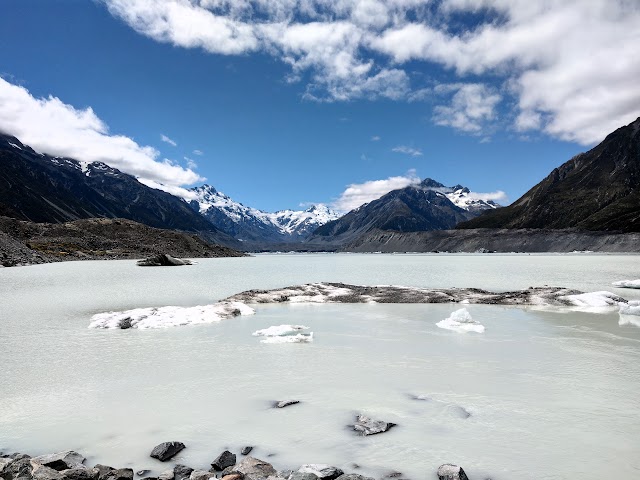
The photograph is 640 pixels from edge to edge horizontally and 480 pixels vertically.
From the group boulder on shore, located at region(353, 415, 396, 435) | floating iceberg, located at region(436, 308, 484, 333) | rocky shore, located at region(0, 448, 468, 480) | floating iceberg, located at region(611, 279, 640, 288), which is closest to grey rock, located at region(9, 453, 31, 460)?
rocky shore, located at region(0, 448, 468, 480)

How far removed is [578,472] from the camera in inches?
281

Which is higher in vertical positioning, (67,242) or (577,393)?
(67,242)

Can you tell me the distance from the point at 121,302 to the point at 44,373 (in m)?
20.5


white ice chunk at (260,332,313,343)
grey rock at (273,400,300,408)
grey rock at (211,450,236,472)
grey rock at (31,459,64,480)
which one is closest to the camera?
grey rock at (31,459,64,480)

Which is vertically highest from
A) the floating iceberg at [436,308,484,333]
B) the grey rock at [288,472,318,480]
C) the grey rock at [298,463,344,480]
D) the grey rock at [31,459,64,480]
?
the floating iceberg at [436,308,484,333]

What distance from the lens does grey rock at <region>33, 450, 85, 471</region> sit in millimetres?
7180

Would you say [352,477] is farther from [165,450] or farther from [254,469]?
[165,450]

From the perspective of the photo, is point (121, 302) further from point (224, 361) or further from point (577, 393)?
point (577, 393)

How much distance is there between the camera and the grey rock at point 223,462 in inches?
292

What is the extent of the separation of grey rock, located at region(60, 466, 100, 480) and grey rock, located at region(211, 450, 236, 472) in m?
1.91

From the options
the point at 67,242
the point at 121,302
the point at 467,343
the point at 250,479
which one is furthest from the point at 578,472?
the point at 67,242

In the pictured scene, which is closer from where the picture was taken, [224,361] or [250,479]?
[250,479]

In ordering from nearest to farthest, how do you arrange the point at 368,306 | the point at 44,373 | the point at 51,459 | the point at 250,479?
the point at 250,479, the point at 51,459, the point at 44,373, the point at 368,306

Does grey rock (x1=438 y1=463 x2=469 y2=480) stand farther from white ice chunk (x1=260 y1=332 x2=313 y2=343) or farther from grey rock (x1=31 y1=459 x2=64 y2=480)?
white ice chunk (x1=260 y1=332 x2=313 y2=343)
